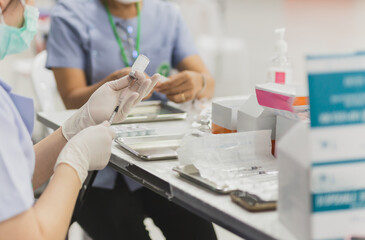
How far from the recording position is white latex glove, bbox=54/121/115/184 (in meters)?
0.95

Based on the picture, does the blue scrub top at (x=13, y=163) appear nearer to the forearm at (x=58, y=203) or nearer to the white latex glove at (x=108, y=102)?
the forearm at (x=58, y=203)

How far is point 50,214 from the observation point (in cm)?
87

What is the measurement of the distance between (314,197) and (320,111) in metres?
0.12

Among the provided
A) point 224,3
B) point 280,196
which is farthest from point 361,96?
point 224,3

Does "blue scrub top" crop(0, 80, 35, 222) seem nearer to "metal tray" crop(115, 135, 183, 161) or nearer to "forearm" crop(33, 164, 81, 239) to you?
"forearm" crop(33, 164, 81, 239)

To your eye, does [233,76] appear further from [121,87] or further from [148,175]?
[148,175]

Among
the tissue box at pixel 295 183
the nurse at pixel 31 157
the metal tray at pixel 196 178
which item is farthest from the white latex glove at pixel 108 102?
the tissue box at pixel 295 183

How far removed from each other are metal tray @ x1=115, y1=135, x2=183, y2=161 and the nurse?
9 centimetres

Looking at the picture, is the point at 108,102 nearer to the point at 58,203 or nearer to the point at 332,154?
the point at 58,203

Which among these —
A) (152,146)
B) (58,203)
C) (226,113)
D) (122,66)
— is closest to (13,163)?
(58,203)

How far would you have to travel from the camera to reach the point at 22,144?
921 mm

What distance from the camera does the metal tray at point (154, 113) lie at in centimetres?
153

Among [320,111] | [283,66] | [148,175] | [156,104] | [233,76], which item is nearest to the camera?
[320,111]

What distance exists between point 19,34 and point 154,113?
0.66m
